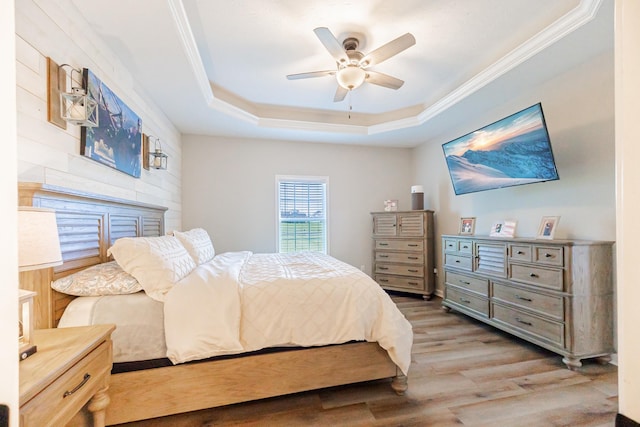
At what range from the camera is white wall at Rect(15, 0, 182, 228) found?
1336 millimetres

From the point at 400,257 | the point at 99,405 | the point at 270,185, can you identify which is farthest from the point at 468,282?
the point at 99,405

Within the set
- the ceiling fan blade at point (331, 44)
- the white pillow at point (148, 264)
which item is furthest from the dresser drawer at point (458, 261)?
the white pillow at point (148, 264)

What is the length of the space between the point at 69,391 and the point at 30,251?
0.51 metres

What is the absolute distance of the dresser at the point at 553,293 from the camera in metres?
2.13

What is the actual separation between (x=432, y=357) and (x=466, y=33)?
110 inches

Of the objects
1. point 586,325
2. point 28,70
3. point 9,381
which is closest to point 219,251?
point 28,70

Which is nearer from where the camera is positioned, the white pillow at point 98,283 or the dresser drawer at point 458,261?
the white pillow at point 98,283

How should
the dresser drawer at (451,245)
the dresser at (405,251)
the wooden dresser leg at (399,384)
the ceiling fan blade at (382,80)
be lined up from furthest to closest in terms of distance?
1. the dresser at (405,251)
2. the dresser drawer at (451,245)
3. the ceiling fan blade at (382,80)
4. the wooden dresser leg at (399,384)

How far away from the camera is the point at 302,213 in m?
4.60

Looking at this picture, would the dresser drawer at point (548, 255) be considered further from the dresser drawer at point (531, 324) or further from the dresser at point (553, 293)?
the dresser drawer at point (531, 324)

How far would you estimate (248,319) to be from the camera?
1634 millimetres

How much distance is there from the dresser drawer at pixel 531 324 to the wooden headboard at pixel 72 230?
3434 millimetres

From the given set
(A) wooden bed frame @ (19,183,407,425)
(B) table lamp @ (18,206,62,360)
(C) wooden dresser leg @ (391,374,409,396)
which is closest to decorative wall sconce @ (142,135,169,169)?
(A) wooden bed frame @ (19,183,407,425)

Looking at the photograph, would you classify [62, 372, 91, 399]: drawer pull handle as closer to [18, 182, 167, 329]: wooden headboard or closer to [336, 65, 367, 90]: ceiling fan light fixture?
[18, 182, 167, 329]: wooden headboard
